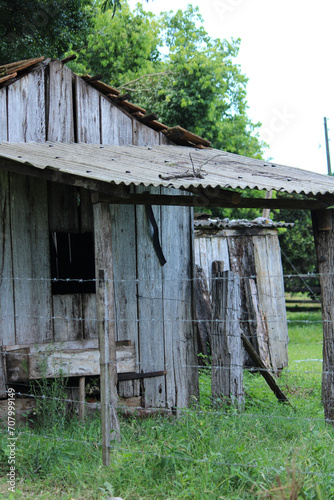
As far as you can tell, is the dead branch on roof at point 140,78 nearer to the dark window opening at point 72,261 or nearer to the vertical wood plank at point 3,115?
the vertical wood plank at point 3,115

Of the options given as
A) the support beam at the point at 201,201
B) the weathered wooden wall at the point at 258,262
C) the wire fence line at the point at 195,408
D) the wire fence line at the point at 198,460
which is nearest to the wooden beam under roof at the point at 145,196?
the support beam at the point at 201,201

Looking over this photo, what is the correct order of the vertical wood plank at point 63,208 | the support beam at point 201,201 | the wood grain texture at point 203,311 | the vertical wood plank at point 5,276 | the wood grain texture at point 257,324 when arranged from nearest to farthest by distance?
the support beam at point 201,201, the vertical wood plank at point 5,276, the vertical wood plank at point 63,208, the wood grain texture at point 257,324, the wood grain texture at point 203,311

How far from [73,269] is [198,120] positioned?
1278 cm

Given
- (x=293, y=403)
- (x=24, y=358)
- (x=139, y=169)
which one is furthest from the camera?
(x=293, y=403)

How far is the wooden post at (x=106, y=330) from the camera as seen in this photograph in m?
4.98

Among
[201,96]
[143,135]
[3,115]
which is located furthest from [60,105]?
[201,96]

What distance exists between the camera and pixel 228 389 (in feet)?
21.7

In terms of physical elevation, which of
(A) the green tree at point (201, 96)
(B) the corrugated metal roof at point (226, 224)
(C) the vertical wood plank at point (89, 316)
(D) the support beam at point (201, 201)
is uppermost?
(A) the green tree at point (201, 96)

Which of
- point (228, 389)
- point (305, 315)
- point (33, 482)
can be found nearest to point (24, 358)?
point (33, 482)

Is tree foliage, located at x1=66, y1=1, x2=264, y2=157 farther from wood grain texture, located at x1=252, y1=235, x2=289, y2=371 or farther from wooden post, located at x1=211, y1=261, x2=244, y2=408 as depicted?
wooden post, located at x1=211, y1=261, x2=244, y2=408

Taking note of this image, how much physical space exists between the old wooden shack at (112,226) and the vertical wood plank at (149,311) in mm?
12

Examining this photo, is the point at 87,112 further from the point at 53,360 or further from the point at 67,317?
the point at 53,360

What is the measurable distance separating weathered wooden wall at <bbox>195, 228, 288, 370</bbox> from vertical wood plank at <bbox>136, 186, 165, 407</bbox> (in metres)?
3.93

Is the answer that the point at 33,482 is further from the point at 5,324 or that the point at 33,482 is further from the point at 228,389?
the point at 228,389
